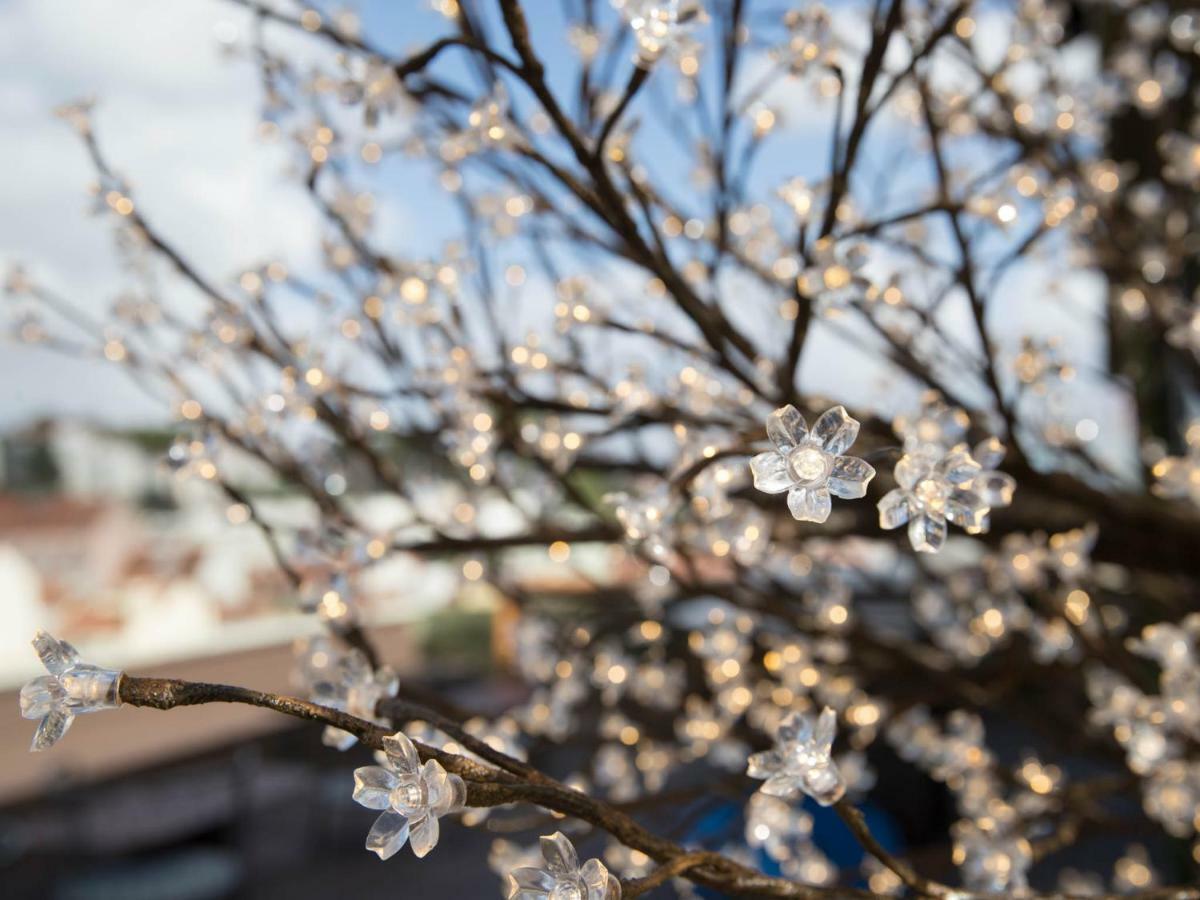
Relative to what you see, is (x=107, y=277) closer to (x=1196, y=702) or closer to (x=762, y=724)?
(x=762, y=724)

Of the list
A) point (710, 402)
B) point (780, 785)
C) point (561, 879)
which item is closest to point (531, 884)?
point (561, 879)

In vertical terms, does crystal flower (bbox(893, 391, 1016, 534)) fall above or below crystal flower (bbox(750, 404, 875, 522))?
below

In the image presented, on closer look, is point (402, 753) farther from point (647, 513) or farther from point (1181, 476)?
point (1181, 476)

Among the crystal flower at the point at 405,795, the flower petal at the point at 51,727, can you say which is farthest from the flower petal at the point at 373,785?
the flower petal at the point at 51,727

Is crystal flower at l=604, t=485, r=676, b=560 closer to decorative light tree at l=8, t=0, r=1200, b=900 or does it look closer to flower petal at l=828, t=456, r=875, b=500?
decorative light tree at l=8, t=0, r=1200, b=900

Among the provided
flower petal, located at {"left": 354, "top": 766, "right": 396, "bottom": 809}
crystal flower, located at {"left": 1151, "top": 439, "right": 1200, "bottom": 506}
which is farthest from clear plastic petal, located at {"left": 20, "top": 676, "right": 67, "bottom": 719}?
crystal flower, located at {"left": 1151, "top": 439, "right": 1200, "bottom": 506}

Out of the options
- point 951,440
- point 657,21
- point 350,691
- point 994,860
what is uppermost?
point 657,21

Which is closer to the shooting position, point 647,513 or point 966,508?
point 966,508
